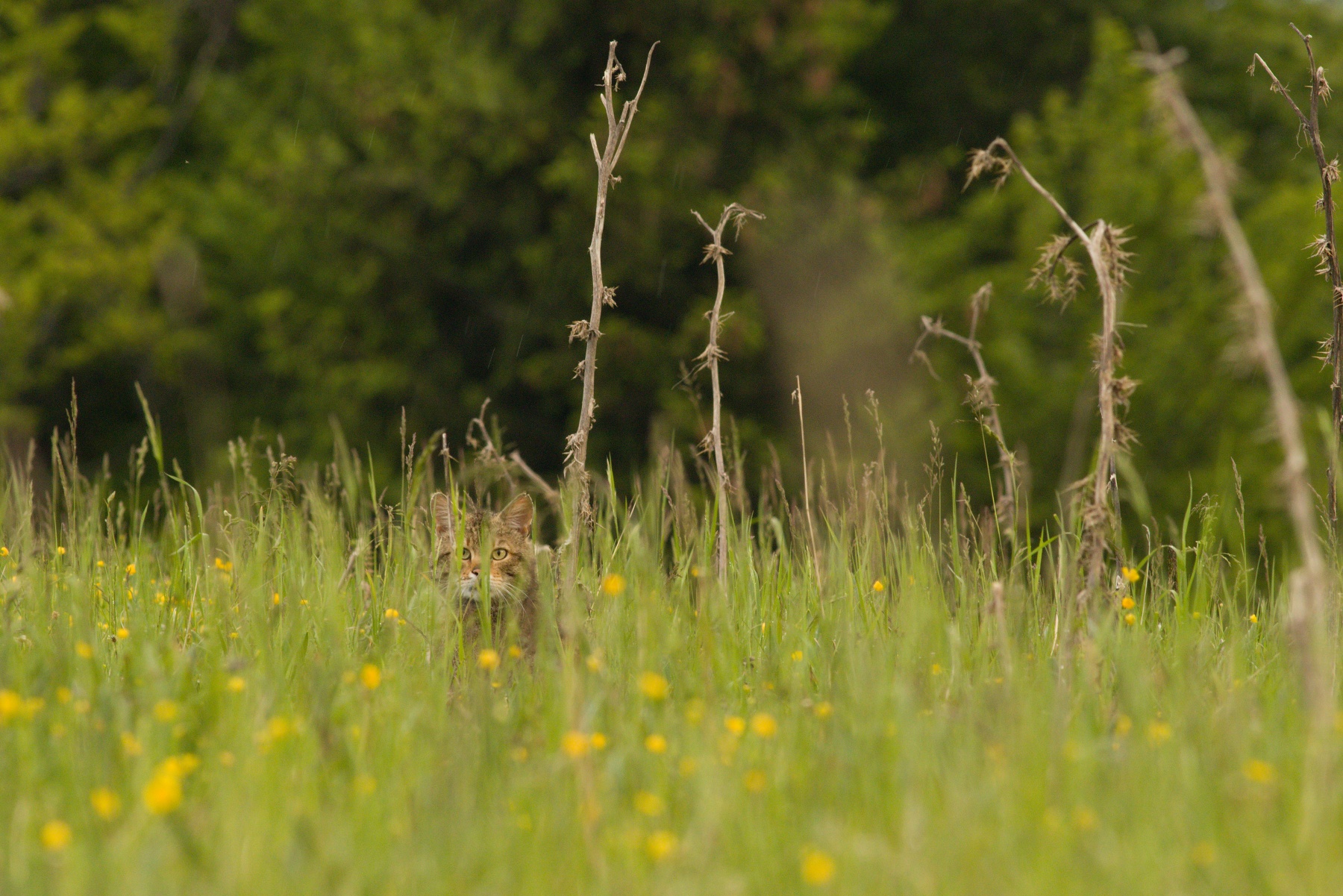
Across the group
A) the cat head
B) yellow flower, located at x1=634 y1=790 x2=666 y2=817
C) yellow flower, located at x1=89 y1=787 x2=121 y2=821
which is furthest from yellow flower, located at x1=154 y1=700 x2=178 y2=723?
the cat head

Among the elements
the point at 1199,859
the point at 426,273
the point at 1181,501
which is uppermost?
the point at 426,273

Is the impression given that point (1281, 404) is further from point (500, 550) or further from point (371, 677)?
point (500, 550)

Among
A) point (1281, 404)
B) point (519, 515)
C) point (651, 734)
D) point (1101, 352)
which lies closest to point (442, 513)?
point (519, 515)

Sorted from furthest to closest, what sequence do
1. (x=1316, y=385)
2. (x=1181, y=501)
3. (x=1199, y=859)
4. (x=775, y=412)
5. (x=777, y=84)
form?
(x=777, y=84), (x=775, y=412), (x=1316, y=385), (x=1181, y=501), (x=1199, y=859)

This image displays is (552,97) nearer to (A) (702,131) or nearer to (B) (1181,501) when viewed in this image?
(A) (702,131)

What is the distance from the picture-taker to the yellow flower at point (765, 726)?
2555mm

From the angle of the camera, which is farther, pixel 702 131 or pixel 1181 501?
pixel 702 131

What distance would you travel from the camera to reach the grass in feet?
7.05

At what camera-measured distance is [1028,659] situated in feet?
10.8

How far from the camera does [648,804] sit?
90.9 inches

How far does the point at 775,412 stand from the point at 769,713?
10.1m

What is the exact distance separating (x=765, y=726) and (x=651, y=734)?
366 millimetres

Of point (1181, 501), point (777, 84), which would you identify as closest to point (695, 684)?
point (1181, 501)

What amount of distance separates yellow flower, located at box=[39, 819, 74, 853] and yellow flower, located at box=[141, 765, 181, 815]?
13cm
